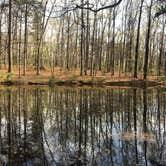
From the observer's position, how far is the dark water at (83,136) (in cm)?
780

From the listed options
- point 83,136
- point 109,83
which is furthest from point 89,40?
point 83,136

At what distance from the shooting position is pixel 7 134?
34.3 feet

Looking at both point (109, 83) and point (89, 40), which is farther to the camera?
point (89, 40)

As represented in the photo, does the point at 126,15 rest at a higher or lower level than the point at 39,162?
higher

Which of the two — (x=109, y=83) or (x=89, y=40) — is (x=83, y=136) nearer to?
(x=109, y=83)

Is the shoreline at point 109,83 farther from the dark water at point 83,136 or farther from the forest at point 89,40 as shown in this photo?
the dark water at point 83,136

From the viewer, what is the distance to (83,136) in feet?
33.3

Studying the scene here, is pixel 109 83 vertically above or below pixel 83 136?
above

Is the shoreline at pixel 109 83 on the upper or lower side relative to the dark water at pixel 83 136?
upper

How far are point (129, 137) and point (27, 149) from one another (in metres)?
3.08

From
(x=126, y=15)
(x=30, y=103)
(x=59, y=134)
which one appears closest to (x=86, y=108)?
(x=30, y=103)

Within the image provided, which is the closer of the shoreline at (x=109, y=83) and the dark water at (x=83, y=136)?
the dark water at (x=83, y=136)

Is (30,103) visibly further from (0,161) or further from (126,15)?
(126,15)

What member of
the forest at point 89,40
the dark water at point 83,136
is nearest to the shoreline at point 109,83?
the forest at point 89,40
